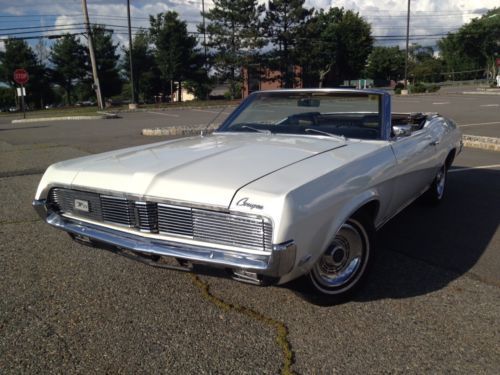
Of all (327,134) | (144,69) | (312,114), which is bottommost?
(327,134)

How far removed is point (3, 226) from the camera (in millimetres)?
4656

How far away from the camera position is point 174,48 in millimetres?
42875

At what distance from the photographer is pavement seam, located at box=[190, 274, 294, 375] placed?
94.8 inches

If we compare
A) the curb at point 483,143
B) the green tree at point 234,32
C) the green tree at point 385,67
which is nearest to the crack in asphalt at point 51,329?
the curb at point 483,143

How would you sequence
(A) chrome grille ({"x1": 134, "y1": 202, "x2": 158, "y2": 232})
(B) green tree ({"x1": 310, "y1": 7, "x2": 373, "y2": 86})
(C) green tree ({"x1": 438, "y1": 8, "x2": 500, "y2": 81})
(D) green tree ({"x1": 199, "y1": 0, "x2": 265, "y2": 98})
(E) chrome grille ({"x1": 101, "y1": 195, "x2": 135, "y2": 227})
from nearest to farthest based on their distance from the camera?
(A) chrome grille ({"x1": 134, "y1": 202, "x2": 158, "y2": 232}), (E) chrome grille ({"x1": 101, "y1": 195, "x2": 135, "y2": 227}), (D) green tree ({"x1": 199, "y1": 0, "x2": 265, "y2": 98}), (B) green tree ({"x1": 310, "y1": 7, "x2": 373, "y2": 86}), (C) green tree ({"x1": 438, "y1": 8, "x2": 500, "y2": 81})

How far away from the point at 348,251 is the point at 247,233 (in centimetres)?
89

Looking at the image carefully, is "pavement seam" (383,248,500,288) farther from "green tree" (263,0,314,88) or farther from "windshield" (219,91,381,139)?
"green tree" (263,0,314,88)

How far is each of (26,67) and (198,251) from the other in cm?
4906

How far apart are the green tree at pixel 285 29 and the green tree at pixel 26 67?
23.4m

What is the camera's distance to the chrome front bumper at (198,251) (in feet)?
7.70

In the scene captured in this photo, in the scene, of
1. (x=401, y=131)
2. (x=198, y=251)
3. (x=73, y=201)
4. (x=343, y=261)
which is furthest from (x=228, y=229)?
(x=401, y=131)

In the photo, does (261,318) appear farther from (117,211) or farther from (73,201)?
(73,201)

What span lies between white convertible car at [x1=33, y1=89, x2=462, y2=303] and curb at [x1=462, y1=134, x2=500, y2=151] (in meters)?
5.77

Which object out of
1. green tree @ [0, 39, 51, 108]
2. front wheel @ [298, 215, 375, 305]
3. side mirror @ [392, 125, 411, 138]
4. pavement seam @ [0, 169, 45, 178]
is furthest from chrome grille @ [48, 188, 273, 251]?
green tree @ [0, 39, 51, 108]
